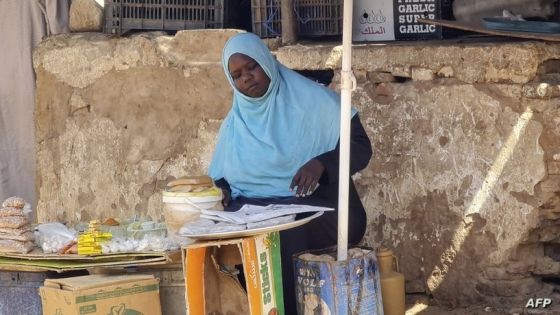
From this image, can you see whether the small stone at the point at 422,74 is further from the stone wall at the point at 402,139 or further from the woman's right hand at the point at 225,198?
the woman's right hand at the point at 225,198

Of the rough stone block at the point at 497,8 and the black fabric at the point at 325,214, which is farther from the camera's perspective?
the rough stone block at the point at 497,8

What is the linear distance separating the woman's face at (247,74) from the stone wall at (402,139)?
118 cm

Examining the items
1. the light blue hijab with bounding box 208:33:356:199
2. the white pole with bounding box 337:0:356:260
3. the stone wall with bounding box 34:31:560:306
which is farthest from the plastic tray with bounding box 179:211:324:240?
the stone wall with bounding box 34:31:560:306

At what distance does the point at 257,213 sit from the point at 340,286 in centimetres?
42

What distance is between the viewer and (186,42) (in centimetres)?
634

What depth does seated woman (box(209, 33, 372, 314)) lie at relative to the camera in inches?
188

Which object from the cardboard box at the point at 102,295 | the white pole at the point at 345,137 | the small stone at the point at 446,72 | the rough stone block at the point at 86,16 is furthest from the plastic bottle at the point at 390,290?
the rough stone block at the point at 86,16

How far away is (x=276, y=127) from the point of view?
488cm

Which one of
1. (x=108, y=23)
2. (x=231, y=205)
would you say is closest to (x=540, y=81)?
(x=231, y=205)

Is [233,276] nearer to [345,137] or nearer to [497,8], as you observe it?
[345,137]

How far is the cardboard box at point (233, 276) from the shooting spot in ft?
14.3

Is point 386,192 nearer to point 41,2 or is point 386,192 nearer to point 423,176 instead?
point 423,176

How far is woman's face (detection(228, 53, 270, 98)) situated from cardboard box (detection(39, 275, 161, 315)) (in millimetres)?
Answer: 884

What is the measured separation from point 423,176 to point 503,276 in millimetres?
628
